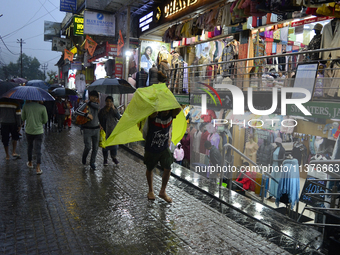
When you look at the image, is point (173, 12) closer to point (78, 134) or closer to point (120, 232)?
point (78, 134)

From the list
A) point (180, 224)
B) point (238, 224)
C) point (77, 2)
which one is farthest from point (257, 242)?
point (77, 2)

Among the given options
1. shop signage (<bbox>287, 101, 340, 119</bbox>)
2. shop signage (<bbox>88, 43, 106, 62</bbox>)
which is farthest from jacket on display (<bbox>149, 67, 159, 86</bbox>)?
shop signage (<bbox>287, 101, 340, 119</bbox>)

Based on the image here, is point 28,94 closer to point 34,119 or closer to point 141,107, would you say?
point 34,119

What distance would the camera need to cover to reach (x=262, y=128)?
21.7 feet

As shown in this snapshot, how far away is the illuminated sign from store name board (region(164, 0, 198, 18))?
1.66 m

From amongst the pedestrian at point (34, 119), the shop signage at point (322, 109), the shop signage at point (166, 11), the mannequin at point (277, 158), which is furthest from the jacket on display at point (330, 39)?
the pedestrian at point (34, 119)

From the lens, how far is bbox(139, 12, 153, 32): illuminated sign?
1467cm

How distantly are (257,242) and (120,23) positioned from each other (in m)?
15.4

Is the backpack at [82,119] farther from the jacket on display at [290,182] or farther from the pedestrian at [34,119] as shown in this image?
the jacket on display at [290,182]

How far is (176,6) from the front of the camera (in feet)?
40.0

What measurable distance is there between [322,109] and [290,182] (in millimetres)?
1741

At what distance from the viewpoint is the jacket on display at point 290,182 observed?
610 cm

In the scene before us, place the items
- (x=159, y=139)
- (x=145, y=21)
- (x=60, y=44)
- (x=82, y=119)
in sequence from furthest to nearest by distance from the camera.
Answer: (x=60, y=44)
(x=145, y=21)
(x=82, y=119)
(x=159, y=139)

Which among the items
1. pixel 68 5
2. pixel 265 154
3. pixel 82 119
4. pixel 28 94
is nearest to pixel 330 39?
pixel 265 154
